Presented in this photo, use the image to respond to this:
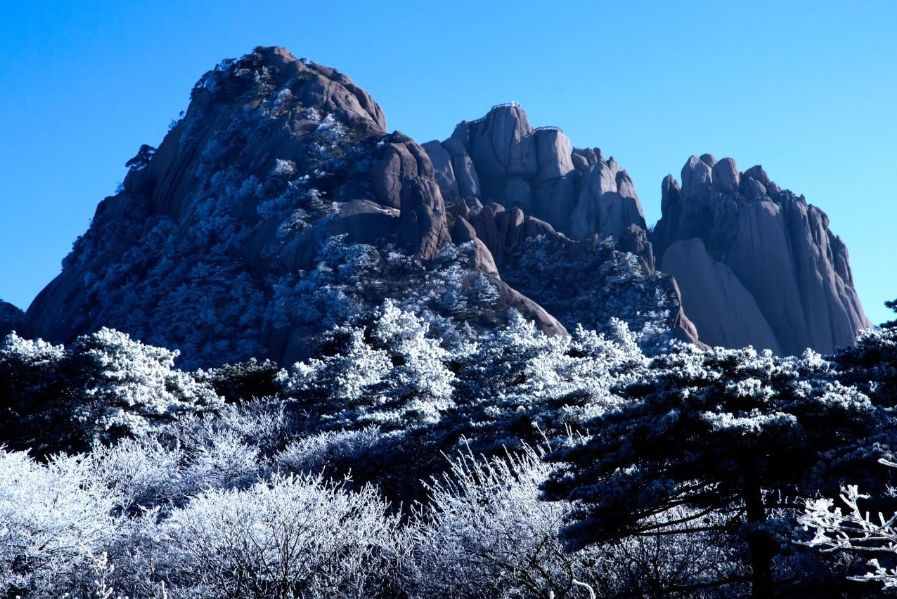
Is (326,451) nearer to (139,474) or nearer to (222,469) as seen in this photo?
(222,469)

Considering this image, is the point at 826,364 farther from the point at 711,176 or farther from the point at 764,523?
the point at 711,176

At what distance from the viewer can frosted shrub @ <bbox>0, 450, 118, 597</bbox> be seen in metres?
18.3

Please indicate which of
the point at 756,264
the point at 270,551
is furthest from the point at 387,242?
the point at 270,551

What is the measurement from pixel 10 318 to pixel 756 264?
7907 centimetres

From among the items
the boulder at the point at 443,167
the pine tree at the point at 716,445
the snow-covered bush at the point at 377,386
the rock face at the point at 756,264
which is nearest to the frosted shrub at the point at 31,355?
the snow-covered bush at the point at 377,386

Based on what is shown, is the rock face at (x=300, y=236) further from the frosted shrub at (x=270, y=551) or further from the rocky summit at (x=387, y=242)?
the frosted shrub at (x=270, y=551)

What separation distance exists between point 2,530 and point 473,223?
80.3m

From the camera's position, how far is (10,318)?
9250cm

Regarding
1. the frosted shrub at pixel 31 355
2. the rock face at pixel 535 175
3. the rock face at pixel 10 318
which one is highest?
the rock face at pixel 535 175

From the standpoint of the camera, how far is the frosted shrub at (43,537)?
18.3 metres

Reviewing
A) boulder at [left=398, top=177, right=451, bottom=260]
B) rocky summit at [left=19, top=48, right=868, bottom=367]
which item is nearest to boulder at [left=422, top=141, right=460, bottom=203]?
rocky summit at [left=19, top=48, right=868, bottom=367]

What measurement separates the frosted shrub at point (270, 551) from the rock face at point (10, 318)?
7938 cm

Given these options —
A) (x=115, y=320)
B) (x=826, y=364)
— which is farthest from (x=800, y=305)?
(x=826, y=364)

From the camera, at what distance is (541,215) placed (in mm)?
118375
